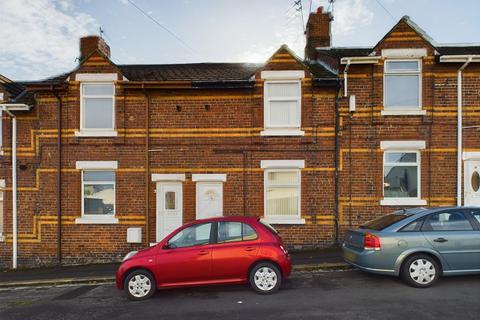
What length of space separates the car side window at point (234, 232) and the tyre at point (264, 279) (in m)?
0.57

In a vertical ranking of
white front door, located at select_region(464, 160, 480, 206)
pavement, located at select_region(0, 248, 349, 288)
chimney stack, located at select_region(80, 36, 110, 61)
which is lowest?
pavement, located at select_region(0, 248, 349, 288)

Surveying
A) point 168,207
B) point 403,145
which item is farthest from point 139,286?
point 403,145

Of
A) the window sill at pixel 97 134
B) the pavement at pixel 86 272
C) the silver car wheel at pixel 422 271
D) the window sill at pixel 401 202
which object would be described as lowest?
the pavement at pixel 86 272

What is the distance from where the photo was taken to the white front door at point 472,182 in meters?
9.40

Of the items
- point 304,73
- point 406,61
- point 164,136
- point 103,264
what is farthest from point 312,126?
point 103,264

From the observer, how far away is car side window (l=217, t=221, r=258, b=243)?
594 cm

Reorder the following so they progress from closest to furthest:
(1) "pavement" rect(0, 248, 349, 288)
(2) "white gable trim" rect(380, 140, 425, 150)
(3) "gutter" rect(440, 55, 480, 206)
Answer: (1) "pavement" rect(0, 248, 349, 288) → (3) "gutter" rect(440, 55, 480, 206) → (2) "white gable trim" rect(380, 140, 425, 150)

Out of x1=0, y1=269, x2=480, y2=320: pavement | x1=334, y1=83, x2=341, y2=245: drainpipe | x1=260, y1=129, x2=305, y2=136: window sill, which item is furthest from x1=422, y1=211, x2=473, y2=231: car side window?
x1=260, y1=129, x2=305, y2=136: window sill

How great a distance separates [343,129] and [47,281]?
9.18 m

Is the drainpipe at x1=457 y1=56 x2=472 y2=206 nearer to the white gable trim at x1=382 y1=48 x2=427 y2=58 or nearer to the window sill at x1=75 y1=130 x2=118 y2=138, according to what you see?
the white gable trim at x1=382 y1=48 x2=427 y2=58

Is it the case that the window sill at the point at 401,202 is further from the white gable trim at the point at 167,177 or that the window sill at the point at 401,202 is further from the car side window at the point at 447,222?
the white gable trim at the point at 167,177

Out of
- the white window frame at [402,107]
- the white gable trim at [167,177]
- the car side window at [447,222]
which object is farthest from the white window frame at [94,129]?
the car side window at [447,222]

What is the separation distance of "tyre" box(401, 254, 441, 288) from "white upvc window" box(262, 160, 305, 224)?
13.3ft

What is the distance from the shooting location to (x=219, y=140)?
386 inches
